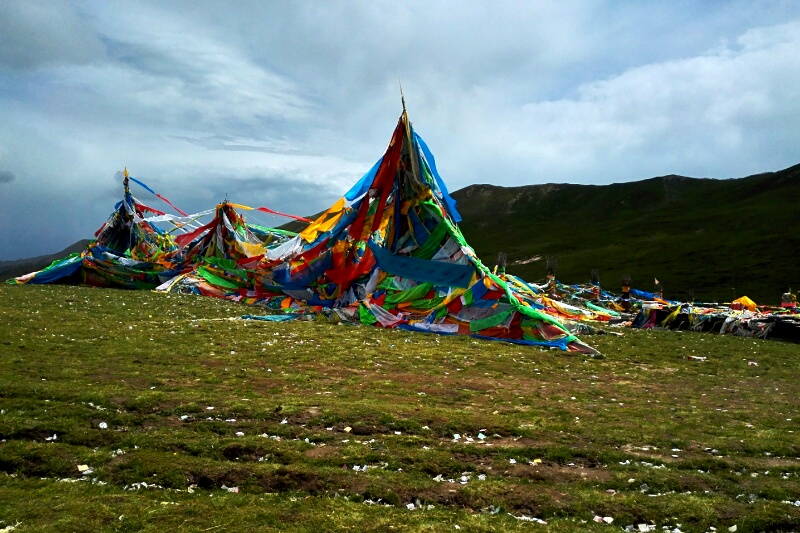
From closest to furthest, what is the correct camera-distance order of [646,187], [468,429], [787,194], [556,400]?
[468,429] < [556,400] < [787,194] < [646,187]

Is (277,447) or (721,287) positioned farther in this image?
(721,287)

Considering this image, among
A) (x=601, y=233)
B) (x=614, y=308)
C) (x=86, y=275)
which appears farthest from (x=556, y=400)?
(x=601, y=233)

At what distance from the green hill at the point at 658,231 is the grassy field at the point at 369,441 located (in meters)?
57.0

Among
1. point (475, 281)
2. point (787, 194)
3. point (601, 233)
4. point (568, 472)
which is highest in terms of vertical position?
point (787, 194)

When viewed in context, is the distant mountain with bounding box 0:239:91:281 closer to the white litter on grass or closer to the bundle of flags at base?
the bundle of flags at base

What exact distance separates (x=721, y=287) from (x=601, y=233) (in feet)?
158

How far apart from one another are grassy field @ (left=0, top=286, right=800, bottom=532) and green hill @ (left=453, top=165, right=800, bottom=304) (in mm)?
56999

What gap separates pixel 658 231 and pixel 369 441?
108 meters

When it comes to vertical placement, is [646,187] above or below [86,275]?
above

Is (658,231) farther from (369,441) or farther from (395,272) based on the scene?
(369,441)

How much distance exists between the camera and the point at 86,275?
41875 millimetres

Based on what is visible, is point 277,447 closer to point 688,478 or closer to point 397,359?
point 688,478

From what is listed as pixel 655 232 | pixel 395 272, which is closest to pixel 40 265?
pixel 395 272

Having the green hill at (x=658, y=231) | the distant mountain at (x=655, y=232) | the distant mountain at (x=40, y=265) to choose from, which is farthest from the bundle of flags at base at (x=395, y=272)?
the green hill at (x=658, y=231)
